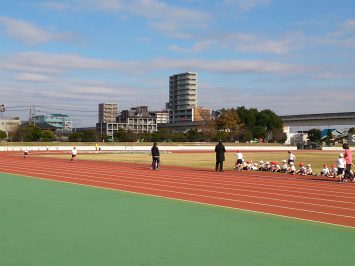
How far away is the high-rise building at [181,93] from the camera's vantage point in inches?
7193

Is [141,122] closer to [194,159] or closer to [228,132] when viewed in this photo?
[228,132]

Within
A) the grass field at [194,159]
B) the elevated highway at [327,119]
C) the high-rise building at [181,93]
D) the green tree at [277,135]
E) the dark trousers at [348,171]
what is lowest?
the grass field at [194,159]

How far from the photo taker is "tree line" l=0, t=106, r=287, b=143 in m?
89.4

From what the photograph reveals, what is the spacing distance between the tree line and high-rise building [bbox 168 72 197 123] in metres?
72.6

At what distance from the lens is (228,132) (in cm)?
10094

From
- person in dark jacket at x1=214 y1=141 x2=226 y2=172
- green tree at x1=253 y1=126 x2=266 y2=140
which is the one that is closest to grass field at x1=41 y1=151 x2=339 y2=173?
person in dark jacket at x1=214 y1=141 x2=226 y2=172

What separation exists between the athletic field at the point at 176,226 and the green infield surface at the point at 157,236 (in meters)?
0.01

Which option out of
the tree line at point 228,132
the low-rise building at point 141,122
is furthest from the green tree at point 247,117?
the low-rise building at point 141,122

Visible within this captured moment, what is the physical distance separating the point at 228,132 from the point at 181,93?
87.5 meters

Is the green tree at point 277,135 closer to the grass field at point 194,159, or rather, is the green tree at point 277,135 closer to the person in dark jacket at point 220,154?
the grass field at point 194,159

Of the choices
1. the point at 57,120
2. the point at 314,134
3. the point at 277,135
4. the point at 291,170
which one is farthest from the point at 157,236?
the point at 57,120

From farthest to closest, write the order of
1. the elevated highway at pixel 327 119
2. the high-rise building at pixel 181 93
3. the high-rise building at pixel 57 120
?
the high-rise building at pixel 181 93, the high-rise building at pixel 57 120, the elevated highway at pixel 327 119

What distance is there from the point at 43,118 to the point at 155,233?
173 metres

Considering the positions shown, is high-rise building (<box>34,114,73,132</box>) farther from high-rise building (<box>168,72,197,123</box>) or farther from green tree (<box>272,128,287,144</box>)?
green tree (<box>272,128,287,144</box>)
